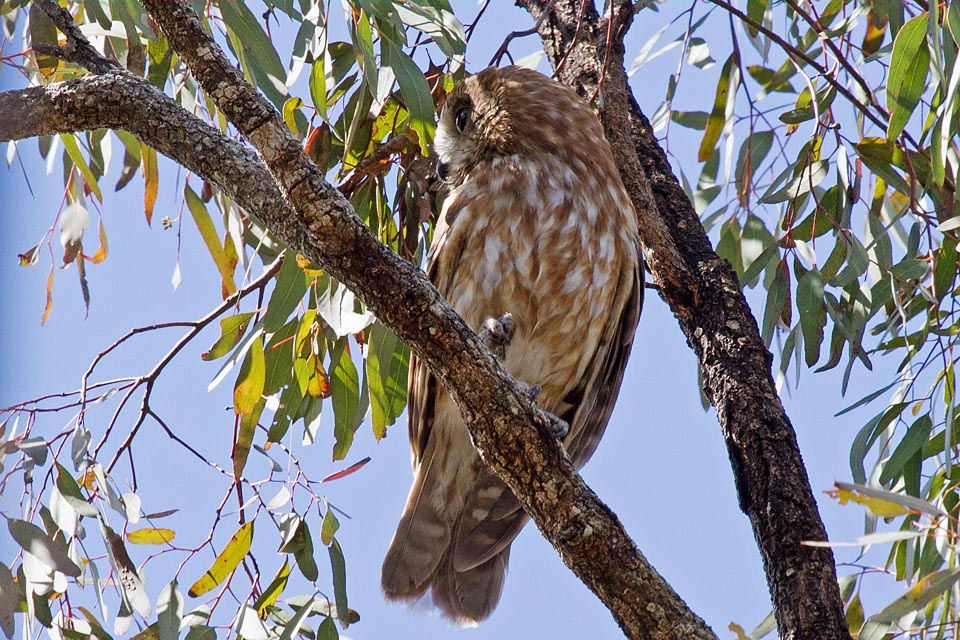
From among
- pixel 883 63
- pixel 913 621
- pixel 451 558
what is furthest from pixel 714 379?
pixel 883 63

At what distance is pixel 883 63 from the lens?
275 centimetres

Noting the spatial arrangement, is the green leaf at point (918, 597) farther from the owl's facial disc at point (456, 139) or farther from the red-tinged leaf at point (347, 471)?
the owl's facial disc at point (456, 139)

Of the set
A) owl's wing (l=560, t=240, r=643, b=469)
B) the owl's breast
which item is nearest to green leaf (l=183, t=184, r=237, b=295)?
the owl's breast

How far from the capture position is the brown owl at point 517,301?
8.78 ft

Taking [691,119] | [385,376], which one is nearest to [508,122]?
[691,119]

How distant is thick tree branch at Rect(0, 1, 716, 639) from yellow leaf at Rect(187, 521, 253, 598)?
2.85 feet

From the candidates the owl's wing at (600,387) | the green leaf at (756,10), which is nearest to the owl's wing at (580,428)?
the owl's wing at (600,387)

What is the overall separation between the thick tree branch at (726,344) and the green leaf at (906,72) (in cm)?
47

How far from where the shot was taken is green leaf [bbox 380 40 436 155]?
221 centimetres

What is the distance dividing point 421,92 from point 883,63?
1.30 meters

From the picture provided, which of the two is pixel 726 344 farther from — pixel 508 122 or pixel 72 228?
pixel 72 228

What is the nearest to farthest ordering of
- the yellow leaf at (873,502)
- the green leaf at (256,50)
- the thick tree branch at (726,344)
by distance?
the yellow leaf at (873,502)
the thick tree branch at (726,344)
the green leaf at (256,50)

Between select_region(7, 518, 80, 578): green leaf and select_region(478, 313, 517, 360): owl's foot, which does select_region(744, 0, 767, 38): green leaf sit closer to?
select_region(478, 313, 517, 360): owl's foot

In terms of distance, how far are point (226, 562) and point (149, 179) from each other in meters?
1.09
